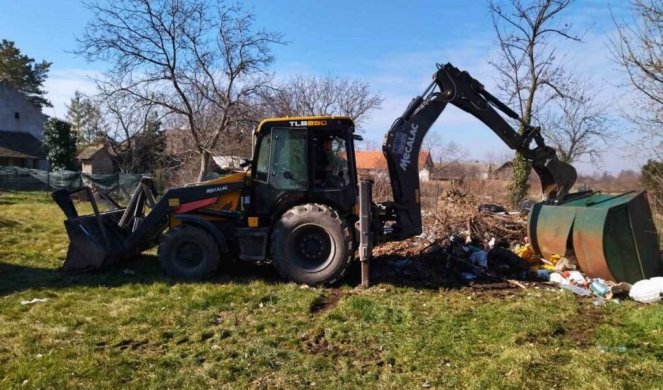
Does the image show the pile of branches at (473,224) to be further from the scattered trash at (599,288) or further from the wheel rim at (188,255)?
the wheel rim at (188,255)

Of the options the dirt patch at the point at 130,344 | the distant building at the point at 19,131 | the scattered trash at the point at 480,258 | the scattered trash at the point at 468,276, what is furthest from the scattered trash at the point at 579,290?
the distant building at the point at 19,131

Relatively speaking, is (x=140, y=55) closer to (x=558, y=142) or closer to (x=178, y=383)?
(x=178, y=383)

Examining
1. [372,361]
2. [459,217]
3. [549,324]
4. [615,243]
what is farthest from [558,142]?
[372,361]

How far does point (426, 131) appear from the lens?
935 centimetres

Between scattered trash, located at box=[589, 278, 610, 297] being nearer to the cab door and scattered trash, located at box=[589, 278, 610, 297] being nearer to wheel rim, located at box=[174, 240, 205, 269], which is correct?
the cab door

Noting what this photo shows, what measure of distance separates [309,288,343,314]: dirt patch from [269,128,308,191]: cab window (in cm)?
172

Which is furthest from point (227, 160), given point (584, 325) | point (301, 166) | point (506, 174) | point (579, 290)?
point (584, 325)

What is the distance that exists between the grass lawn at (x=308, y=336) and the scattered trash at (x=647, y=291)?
347mm

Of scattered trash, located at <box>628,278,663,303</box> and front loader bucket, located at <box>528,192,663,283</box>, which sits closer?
scattered trash, located at <box>628,278,663,303</box>

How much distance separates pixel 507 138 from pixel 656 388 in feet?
19.6

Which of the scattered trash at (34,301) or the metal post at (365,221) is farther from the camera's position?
the metal post at (365,221)

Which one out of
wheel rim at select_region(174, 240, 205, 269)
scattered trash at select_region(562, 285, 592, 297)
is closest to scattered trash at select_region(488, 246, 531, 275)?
scattered trash at select_region(562, 285, 592, 297)

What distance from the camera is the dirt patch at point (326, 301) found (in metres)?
7.21

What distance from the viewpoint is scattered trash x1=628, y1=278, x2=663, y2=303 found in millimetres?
7398
